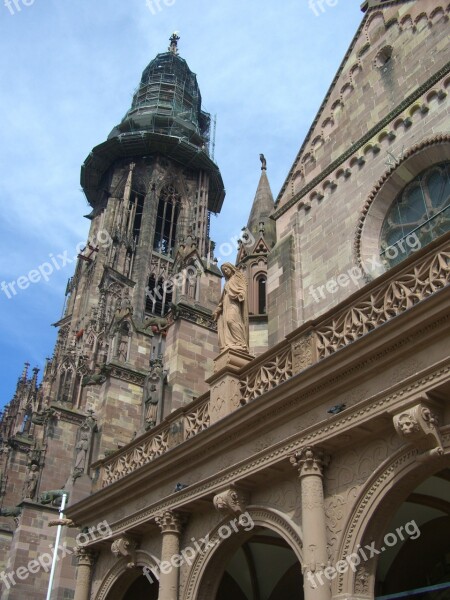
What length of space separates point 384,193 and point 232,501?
724 cm

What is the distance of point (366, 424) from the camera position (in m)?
8.63

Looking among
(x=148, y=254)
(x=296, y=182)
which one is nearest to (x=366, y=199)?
(x=296, y=182)

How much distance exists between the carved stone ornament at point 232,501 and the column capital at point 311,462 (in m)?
1.52

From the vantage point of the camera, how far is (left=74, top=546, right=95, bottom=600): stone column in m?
13.8

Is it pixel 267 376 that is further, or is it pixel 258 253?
pixel 258 253

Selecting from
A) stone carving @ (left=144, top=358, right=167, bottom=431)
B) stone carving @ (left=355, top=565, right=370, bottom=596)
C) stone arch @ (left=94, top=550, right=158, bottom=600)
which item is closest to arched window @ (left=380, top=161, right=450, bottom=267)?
stone carving @ (left=355, top=565, right=370, bottom=596)

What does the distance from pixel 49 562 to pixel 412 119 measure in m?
20.3

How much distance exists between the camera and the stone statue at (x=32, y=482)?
93.8 ft

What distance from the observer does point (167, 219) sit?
198 ft

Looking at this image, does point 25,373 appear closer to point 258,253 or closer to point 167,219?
point 167,219

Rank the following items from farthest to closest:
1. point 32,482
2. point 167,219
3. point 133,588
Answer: point 167,219
point 32,482
point 133,588

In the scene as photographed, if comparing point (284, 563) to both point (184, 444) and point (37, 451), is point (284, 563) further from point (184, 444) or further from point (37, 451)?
point (37, 451)
